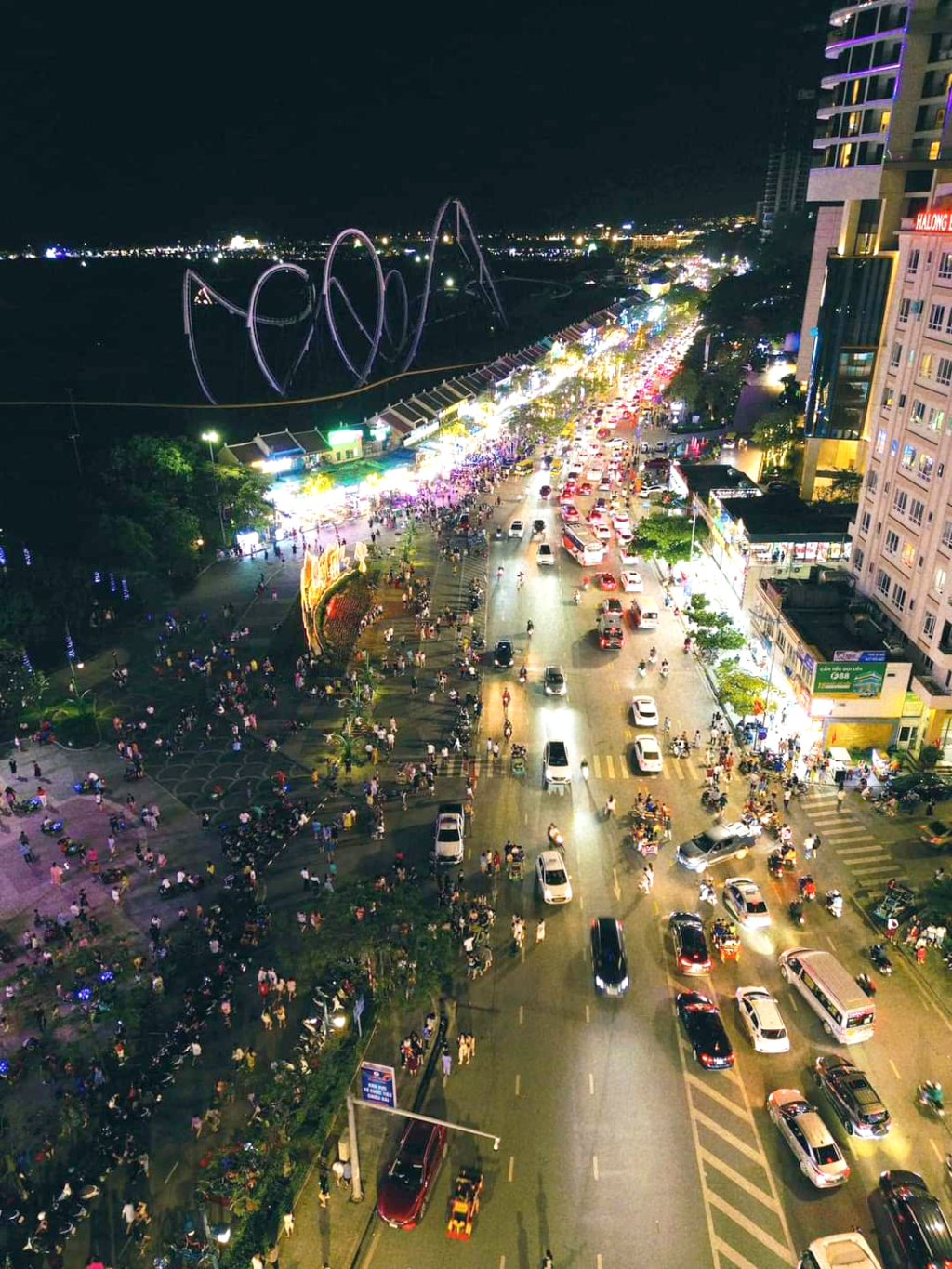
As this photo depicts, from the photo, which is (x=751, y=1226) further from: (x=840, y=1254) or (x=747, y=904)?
(x=747, y=904)

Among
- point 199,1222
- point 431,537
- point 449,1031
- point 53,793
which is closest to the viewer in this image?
point 199,1222

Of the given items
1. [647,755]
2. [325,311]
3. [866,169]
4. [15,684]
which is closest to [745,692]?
[647,755]

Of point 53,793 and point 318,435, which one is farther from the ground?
point 318,435

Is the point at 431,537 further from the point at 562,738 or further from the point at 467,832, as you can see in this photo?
the point at 467,832

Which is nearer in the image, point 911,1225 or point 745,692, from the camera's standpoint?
point 911,1225

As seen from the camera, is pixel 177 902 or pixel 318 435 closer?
pixel 177 902

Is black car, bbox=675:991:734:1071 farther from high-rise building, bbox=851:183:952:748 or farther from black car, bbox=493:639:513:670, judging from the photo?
black car, bbox=493:639:513:670

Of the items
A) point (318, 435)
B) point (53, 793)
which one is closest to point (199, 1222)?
point (53, 793)
